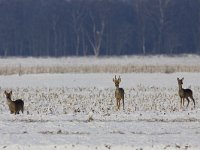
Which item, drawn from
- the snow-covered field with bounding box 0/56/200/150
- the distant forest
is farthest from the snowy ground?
the distant forest

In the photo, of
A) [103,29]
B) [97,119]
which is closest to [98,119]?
[97,119]

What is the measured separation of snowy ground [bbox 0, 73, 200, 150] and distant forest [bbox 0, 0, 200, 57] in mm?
60404

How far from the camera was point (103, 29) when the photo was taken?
95750mm

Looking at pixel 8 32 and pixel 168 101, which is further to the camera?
pixel 8 32

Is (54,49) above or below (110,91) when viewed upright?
above

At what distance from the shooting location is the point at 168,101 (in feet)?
92.3

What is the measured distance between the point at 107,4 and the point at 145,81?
58826 mm

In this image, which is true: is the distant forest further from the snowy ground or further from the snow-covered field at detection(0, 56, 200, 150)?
the snowy ground

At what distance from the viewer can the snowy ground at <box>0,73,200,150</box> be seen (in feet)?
56.2

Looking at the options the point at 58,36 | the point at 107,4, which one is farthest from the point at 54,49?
the point at 107,4

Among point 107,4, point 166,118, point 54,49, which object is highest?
point 107,4

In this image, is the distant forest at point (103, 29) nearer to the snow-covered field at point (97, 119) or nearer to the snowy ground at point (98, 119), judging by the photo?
the snow-covered field at point (97, 119)

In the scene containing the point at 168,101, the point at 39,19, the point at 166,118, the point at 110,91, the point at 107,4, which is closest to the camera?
the point at 166,118

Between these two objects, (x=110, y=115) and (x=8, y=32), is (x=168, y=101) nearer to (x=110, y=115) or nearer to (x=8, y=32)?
(x=110, y=115)
